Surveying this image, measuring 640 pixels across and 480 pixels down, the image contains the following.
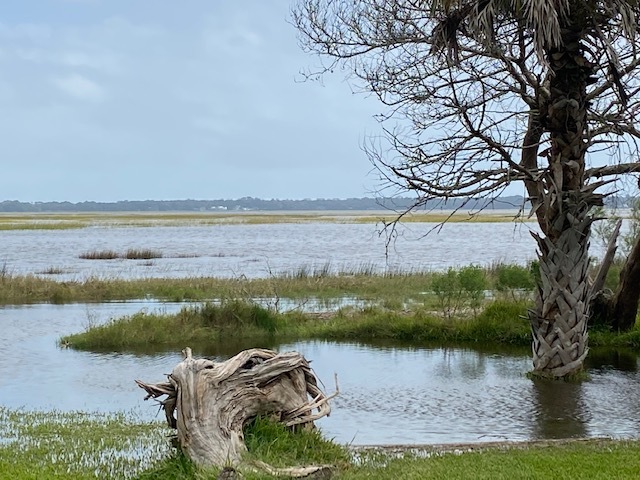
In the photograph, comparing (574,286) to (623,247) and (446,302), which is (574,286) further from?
(623,247)

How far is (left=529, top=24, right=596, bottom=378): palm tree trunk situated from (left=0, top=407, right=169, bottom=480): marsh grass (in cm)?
643

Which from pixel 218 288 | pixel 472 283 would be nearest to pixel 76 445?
pixel 472 283

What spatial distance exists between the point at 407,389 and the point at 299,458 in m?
6.09

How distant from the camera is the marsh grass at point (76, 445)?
29.8ft

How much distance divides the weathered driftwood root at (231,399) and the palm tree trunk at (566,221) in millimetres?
5799

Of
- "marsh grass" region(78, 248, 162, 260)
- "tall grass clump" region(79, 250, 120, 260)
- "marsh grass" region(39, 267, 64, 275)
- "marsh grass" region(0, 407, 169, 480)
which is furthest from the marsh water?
"tall grass clump" region(79, 250, 120, 260)

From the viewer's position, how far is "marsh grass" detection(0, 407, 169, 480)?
9070 millimetres

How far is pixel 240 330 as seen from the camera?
20.5 meters

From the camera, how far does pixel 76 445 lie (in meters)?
10.5

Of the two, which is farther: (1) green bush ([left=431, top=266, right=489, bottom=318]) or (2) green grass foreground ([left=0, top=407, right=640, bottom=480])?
(1) green bush ([left=431, top=266, right=489, bottom=318])

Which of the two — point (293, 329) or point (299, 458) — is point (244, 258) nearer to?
point (293, 329)

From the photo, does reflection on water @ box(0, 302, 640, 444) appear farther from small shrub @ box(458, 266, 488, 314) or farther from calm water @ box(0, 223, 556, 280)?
calm water @ box(0, 223, 556, 280)

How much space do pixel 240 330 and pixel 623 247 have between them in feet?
49.8

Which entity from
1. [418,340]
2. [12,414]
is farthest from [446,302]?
[12,414]
